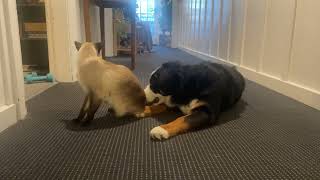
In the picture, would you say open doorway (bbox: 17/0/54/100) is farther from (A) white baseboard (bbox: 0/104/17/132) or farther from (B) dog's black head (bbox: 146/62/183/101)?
(B) dog's black head (bbox: 146/62/183/101)

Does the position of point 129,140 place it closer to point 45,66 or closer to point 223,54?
point 45,66

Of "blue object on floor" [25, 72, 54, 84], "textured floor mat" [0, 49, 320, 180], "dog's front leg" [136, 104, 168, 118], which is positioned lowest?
"textured floor mat" [0, 49, 320, 180]

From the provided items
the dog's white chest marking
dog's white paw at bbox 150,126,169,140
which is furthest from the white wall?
dog's white paw at bbox 150,126,169,140

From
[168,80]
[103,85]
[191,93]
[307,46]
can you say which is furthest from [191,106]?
[307,46]

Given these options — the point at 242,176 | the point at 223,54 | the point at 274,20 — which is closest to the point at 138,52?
the point at 223,54

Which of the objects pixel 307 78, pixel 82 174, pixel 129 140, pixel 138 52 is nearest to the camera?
pixel 82 174

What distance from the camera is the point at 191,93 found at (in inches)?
59.7

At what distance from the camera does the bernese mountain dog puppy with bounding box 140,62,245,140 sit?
1.39m

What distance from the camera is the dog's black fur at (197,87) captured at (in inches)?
56.7

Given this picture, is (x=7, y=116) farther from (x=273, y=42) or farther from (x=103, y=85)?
(x=273, y=42)

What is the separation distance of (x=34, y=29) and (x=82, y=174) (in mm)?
2502

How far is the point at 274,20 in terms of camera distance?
7.89 feet

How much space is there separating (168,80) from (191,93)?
13 centimetres

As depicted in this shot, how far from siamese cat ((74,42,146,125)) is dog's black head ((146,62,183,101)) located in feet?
0.34
